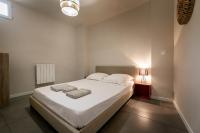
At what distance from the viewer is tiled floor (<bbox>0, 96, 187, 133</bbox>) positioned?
1736mm

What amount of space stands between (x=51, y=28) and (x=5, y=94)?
2632 mm

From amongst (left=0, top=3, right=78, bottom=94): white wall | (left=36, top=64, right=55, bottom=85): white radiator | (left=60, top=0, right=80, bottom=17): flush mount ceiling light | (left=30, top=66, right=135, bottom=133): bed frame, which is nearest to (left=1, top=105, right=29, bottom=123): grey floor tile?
(left=30, top=66, right=135, bottom=133): bed frame

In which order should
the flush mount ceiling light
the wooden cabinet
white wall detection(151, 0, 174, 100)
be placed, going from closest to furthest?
1. the flush mount ceiling light
2. the wooden cabinet
3. white wall detection(151, 0, 174, 100)

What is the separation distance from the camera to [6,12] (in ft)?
9.73

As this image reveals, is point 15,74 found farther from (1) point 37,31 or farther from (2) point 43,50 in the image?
(1) point 37,31

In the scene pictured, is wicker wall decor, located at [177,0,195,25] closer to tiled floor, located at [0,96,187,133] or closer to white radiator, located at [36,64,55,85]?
tiled floor, located at [0,96,187,133]

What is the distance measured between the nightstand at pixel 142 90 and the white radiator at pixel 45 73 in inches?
123

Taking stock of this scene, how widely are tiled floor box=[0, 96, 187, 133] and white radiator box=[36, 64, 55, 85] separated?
1119 millimetres

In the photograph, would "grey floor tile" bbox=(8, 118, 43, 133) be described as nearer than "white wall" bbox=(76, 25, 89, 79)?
Yes

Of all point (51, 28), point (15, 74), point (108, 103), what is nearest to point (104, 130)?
point (108, 103)

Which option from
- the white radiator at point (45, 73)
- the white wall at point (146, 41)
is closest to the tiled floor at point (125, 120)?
the white wall at point (146, 41)

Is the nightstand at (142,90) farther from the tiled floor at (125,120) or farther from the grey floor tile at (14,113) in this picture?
the grey floor tile at (14,113)

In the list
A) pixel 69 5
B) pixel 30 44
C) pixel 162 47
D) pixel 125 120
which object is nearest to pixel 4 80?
pixel 30 44

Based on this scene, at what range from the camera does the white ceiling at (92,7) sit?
3125 millimetres
